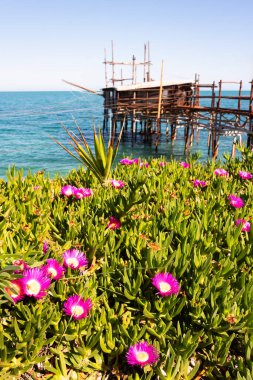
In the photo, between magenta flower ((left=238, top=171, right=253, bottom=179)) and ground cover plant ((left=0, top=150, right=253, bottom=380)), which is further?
magenta flower ((left=238, top=171, right=253, bottom=179))

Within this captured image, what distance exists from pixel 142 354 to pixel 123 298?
0.34 meters

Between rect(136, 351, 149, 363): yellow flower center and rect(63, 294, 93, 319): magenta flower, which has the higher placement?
rect(63, 294, 93, 319): magenta flower

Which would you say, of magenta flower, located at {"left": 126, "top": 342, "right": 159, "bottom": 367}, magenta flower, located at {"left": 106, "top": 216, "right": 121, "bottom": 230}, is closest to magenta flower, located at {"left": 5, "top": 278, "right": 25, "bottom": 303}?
magenta flower, located at {"left": 126, "top": 342, "right": 159, "bottom": 367}

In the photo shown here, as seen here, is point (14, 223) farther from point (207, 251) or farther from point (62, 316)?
point (207, 251)

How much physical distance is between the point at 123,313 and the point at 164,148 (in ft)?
86.2

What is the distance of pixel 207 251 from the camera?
1.79 meters

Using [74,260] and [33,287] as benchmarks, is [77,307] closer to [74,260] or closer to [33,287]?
[33,287]

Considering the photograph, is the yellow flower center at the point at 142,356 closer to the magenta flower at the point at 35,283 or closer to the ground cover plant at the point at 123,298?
the ground cover plant at the point at 123,298

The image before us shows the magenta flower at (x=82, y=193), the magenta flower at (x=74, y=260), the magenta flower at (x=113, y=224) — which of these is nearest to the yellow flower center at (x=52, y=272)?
the magenta flower at (x=74, y=260)

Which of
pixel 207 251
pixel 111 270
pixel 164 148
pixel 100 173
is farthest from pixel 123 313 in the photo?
pixel 164 148

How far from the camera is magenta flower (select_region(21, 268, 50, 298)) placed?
4.49 feet

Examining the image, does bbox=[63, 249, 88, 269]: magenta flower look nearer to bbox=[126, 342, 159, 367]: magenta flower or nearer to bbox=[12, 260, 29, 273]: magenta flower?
bbox=[12, 260, 29, 273]: magenta flower

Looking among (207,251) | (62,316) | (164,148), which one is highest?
(207,251)

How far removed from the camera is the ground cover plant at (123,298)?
1283 millimetres
